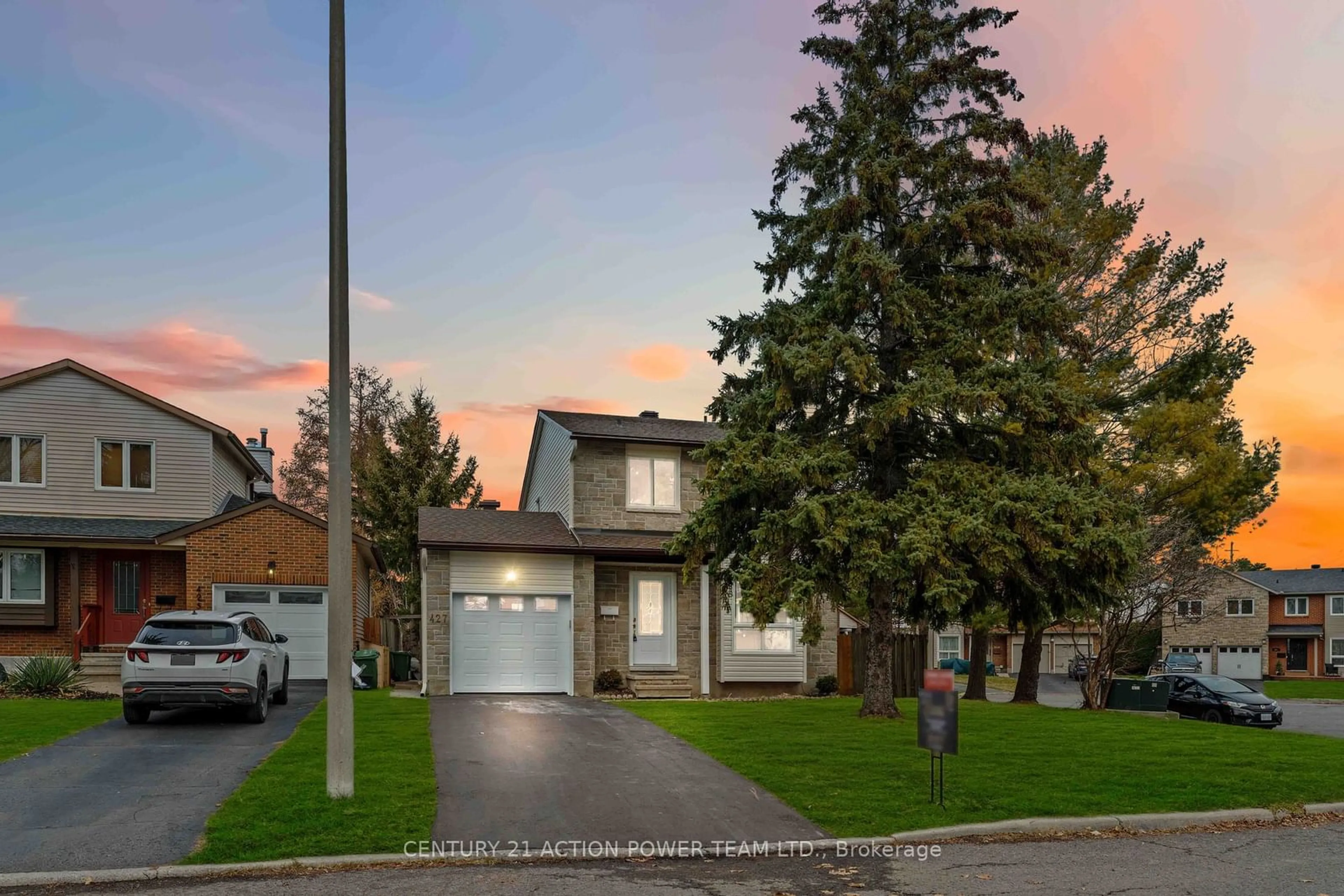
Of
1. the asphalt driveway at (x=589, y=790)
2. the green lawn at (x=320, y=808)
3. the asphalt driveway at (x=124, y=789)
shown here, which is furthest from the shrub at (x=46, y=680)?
the green lawn at (x=320, y=808)

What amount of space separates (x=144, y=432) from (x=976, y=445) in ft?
69.4

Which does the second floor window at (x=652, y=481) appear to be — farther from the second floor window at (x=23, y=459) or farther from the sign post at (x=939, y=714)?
the sign post at (x=939, y=714)

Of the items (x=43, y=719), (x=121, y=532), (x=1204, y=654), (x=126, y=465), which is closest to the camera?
(x=43, y=719)

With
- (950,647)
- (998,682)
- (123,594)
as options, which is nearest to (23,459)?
(123,594)

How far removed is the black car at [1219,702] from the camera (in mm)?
26375

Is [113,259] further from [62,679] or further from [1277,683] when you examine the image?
[1277,683]

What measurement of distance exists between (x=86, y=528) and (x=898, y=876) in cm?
Answer: 2357

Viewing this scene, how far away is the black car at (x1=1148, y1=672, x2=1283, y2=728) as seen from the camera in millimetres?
26375

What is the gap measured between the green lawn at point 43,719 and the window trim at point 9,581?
490 cm

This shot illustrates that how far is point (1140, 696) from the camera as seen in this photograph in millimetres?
24891

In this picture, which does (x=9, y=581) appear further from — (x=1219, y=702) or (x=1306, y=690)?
(x=1306, y=690)

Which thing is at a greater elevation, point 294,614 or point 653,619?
point 294,614

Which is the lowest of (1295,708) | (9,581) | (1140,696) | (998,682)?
(998,682)

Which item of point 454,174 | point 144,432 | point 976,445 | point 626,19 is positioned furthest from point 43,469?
point 976,445
